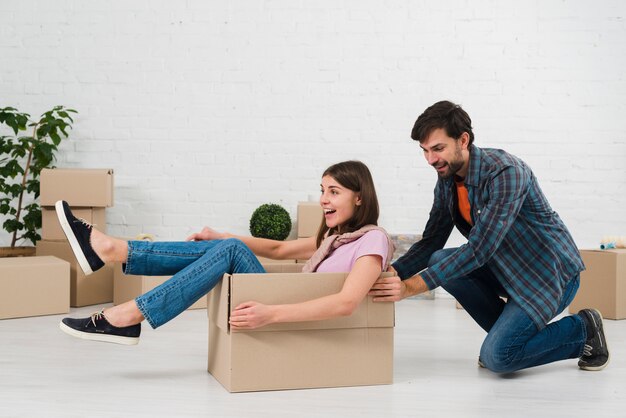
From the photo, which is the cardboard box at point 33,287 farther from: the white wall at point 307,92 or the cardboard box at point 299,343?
the cardboard box at point 299,343

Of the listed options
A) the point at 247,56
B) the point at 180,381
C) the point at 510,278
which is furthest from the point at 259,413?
the point at 247,56

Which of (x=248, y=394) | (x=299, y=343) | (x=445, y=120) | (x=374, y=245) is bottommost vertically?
(x=248, y=394)

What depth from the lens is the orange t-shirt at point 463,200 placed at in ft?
8.56

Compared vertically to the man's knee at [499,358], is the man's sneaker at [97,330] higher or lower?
higher

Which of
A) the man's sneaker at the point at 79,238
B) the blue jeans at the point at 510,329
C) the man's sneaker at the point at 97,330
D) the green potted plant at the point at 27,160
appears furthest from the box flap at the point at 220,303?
the green potted plant at the point at 27,160

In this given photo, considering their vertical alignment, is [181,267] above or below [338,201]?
below

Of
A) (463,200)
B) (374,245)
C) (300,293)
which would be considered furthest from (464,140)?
(300,293)

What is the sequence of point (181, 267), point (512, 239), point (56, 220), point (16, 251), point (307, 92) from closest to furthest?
point (181, 267), point (512, 239), point (56, 220), point (16, 251), point (307, 92)

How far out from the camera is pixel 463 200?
2.64 meters

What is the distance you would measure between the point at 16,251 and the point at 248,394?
268 centimetres

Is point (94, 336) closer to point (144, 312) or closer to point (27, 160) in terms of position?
point (144, 312)

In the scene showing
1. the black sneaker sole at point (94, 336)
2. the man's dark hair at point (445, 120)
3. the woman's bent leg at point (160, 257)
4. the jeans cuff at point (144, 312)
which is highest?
the man's dark hair at point (445, 120)

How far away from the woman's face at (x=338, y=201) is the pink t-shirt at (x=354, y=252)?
10cm

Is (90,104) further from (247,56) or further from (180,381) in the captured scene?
(180,381)
